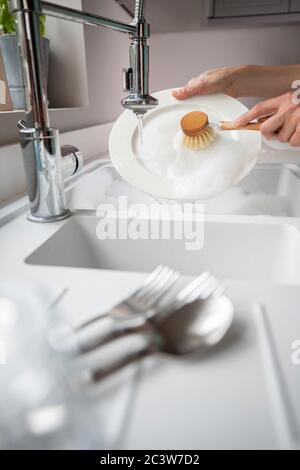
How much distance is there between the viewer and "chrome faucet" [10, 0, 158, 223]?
1.24ft

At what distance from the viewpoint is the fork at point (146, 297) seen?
262mm

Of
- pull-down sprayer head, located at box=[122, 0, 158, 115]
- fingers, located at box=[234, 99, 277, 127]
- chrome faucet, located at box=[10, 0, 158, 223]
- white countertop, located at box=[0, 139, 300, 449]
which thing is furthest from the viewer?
fingers, located at box=[234, 99, 277, 127]

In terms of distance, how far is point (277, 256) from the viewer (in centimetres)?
48

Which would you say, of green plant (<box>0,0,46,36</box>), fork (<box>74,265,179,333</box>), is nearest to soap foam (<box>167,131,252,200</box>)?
fork (<box>74,265,179,333</box>)

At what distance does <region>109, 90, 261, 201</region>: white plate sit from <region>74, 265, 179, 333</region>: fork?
30 centimetres

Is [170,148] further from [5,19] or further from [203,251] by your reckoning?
[5,19]

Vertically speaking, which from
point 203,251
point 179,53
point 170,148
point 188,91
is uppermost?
point 179,53

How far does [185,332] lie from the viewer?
25 cm

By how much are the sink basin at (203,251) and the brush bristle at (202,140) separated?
0.24m

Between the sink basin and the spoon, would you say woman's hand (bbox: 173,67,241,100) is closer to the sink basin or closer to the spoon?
the sink basin

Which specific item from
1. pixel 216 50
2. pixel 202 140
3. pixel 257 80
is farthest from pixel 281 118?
pixel 216 50

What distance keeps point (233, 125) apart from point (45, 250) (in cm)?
40

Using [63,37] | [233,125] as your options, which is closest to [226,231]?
[233,125]

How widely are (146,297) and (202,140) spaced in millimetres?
449
